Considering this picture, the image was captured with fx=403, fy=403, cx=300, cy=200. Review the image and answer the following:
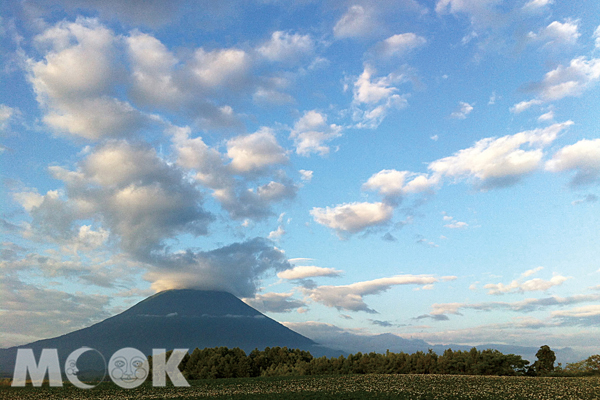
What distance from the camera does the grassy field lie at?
113 ft

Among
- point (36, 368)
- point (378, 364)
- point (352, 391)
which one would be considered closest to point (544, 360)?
point (378, 364)

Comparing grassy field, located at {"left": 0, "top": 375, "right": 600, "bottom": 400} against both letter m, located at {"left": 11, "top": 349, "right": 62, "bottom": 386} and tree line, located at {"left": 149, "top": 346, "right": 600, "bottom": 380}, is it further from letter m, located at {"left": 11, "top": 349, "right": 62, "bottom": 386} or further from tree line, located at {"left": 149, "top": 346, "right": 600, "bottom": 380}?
tree line, located at {"left": 149, "top": 346, "right": 600, "bottom": 380}

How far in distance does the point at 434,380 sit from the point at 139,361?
36477 mm

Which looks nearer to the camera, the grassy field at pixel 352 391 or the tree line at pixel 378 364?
the grassy field at pixel 352 391

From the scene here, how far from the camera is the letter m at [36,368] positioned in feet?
133

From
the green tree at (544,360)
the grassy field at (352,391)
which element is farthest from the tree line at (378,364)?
the grassy field at (352,391)

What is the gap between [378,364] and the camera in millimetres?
62000

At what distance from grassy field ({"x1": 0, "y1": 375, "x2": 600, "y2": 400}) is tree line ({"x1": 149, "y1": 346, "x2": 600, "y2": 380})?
14621mm

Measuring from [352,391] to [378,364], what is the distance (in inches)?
1080

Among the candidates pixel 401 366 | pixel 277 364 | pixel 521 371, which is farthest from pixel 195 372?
pixel 521 371

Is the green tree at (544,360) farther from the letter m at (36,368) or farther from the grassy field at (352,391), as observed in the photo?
the letter m at (36,368)

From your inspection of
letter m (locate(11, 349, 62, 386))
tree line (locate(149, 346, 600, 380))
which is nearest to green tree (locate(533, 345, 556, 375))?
tree line (locate(149, 346, 600, 380))

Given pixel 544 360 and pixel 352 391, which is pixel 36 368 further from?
pixel 544 360

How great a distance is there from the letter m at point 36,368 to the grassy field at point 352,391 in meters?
1.55
